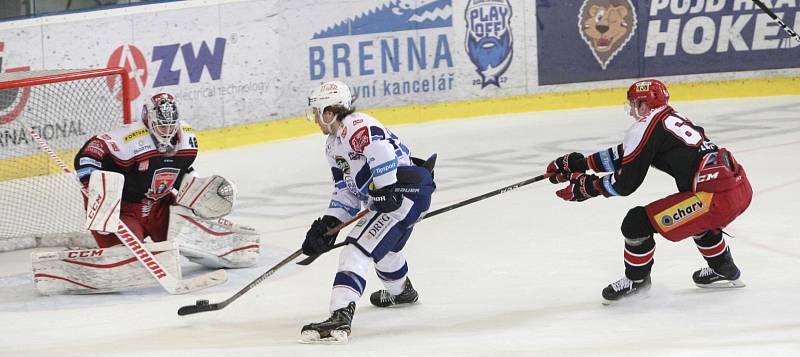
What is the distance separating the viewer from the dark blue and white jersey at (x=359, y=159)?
4656 mm

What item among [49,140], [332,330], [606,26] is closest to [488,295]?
[332,330]

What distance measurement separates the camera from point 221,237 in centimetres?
609

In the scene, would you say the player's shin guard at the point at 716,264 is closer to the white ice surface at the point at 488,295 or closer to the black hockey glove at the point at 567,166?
the white ice surface at the point at 488,295

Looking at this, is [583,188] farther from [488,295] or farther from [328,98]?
[328,98]

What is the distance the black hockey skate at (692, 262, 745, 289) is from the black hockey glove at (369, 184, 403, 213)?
1.44 m

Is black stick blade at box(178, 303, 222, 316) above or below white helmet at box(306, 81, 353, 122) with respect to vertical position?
below

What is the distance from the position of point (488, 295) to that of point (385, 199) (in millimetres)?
940

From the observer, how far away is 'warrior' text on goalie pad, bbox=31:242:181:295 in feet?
18.5

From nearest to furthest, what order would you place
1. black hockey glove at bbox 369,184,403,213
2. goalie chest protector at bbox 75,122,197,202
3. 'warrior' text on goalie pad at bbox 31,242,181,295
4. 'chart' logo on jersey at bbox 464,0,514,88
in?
black hockey glove at bbox 369,184,403,213
'warrior' text on goalie pad at bbox 31,242,181,295
goalie chest protector at bbox 75,122,197,202
'chart' logo on jersey at bbox 464,0,514,88

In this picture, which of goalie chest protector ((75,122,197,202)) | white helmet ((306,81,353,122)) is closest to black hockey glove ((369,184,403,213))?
white helmet ((306,81,353,122))

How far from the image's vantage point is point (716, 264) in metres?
5.26

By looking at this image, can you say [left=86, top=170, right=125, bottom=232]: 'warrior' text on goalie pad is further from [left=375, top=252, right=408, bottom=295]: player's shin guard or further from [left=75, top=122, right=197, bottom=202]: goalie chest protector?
[left=375, top=252, right=408, bottom=295]: player's shin guard

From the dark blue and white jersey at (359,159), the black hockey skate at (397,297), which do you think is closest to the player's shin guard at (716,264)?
the black hockey skate at (397,297)

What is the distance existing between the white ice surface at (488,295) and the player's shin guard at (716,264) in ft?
0.27
